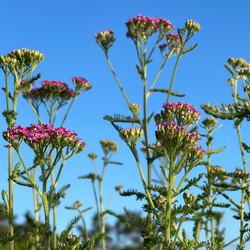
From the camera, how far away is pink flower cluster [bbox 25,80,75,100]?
7277mm

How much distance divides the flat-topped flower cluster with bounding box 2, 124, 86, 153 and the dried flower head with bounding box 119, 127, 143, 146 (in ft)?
2.07

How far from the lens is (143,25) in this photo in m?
6.86

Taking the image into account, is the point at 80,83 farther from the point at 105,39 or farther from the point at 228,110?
the point at 228,110

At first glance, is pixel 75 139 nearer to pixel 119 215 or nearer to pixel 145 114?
pixel 145 114

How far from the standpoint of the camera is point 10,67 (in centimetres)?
560

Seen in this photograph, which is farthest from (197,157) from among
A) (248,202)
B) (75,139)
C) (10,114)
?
(10,114)

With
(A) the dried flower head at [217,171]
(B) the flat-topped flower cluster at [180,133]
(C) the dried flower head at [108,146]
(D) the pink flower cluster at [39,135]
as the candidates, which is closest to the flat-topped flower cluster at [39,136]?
(D) the pink flower cluster at [39,135]

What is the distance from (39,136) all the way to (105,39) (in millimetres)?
3226

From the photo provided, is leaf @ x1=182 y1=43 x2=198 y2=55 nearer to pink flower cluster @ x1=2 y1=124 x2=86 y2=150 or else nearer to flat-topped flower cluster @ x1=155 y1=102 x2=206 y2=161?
flat-topped flower cluster @ x1=155 y1=102 x2=206 y2=161

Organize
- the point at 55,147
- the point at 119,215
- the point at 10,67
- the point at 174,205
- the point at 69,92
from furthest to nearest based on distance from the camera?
the point at 69,92, the point at 119,215, the point at 10,67, the point at 55,147, the point at 174,205

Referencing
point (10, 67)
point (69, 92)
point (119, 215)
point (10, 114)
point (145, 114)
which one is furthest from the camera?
point (69, 92)

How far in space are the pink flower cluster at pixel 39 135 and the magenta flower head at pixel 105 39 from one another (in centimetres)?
289

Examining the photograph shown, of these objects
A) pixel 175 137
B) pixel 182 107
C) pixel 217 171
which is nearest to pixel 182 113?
pixel 182 107

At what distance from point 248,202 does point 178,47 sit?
2962 mm
